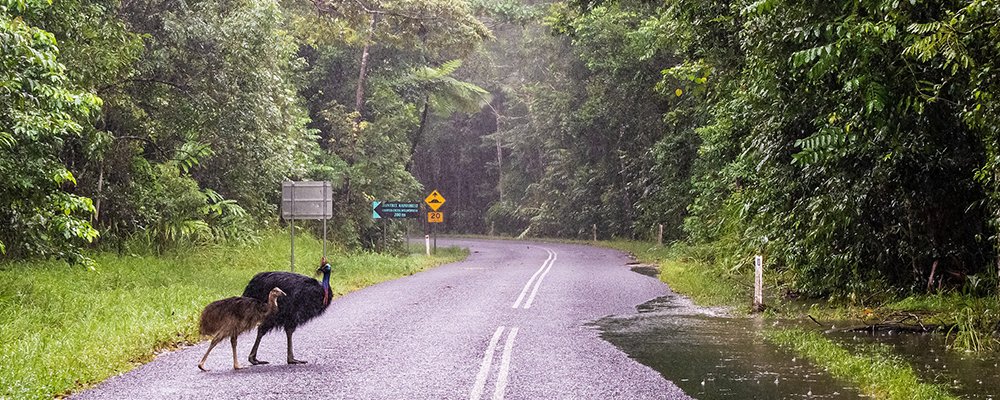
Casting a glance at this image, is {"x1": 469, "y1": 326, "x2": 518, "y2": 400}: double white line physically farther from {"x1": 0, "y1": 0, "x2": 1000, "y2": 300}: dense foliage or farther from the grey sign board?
the grey sign board

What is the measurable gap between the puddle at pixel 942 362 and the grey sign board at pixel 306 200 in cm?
1156

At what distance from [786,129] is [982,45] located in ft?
16.5

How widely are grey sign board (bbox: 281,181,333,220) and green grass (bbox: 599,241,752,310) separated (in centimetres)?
823

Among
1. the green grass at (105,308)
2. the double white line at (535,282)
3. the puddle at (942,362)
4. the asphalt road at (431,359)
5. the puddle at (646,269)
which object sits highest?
the green grass at (105,308)

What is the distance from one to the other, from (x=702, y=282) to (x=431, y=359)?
12082 millimetres

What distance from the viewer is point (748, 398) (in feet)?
26.3

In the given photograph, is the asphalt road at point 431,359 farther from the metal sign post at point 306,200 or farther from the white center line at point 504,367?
the metal sign post at point 306,200

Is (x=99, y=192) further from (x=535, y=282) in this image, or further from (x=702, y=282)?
(x=702, y=282)

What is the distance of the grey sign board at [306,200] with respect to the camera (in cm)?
1988

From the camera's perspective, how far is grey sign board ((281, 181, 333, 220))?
19.9m

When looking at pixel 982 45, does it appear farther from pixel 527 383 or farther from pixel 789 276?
pixel 789 276

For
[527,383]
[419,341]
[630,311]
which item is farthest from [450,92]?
[527,383]

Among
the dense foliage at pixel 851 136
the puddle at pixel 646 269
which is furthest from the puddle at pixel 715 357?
the puddle at pixel 646 269

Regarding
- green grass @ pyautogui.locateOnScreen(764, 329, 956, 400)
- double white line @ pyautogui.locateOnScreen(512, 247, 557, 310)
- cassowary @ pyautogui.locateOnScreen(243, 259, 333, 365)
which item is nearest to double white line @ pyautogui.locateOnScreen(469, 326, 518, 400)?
cassowary @ pyautogui.locateOnScreen(243, 259, 333, 365)
